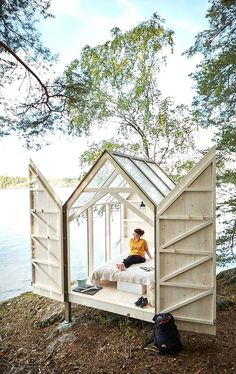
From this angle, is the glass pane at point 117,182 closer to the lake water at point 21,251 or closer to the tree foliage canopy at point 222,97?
the lake water at point 21,251

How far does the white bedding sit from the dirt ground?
2.31 ft

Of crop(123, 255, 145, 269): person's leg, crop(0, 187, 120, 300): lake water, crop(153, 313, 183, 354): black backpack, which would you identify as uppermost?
crop(123, 255, 145, 269): person's leg

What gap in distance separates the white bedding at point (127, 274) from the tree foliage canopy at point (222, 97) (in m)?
1.87

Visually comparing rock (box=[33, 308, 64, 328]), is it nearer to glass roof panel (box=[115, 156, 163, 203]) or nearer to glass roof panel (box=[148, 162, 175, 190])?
glass roof panel (box=[115, 156, 163, 203])

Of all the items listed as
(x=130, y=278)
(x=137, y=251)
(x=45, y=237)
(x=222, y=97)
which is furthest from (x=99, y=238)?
(x=222, y=97)

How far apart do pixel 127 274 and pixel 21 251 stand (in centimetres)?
883

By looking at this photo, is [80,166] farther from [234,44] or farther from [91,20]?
[234,44]

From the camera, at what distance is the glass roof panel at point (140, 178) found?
4848 mm

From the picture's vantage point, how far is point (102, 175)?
5.47 m

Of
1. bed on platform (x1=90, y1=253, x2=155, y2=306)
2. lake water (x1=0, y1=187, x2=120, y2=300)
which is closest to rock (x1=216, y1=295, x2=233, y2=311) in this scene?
bed on platform (x1=90, y1=253, x2=155, y2=306)

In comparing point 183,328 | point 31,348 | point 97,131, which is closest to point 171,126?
point 97,131

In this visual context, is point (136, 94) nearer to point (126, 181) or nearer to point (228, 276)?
point (126, 181)

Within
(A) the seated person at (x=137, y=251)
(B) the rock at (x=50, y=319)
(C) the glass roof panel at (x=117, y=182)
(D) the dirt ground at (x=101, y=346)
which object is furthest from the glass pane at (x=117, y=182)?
(B) the rock at (x=50, y=319)

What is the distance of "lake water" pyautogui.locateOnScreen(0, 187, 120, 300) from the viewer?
9359 mm
